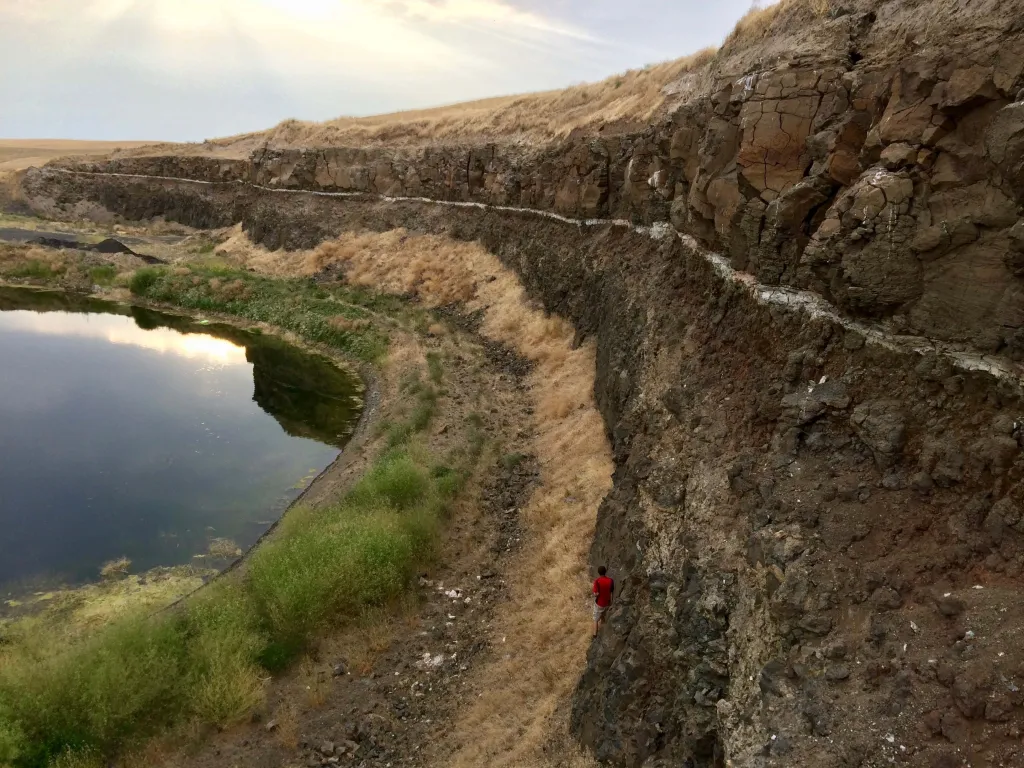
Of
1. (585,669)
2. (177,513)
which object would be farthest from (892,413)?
(177,513)

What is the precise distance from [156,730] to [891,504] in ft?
31.7

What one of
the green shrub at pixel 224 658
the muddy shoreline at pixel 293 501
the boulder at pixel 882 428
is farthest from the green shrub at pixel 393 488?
the boulder at pixel 882 428

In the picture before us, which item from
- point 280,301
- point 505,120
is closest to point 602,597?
point 280,301

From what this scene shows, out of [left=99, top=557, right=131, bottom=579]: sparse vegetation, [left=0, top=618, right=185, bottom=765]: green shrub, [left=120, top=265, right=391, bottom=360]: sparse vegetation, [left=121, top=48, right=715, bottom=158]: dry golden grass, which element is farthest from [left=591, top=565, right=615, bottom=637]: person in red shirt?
[left=120, top=265, right=391, bottom=360]: sparse vegetation

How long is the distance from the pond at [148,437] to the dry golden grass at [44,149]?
4418cm

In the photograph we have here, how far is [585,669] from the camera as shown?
8.62 m

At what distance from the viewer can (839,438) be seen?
6.61 metres

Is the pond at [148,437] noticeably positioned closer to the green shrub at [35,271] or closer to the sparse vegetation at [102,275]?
the sparse vegetation at [102,275]

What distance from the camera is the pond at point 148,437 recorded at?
1473cm

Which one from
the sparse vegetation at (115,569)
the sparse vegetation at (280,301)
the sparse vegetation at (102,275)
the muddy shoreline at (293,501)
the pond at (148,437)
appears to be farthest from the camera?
the sparse vegetation at (102,275)

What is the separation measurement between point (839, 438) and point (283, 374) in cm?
2304

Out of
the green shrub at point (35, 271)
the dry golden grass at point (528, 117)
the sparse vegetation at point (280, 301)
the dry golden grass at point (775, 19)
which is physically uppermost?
the dry golden grass at point (528, 117)

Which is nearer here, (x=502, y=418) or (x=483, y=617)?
(x=483, y=617)

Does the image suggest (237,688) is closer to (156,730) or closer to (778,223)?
(156,730)
